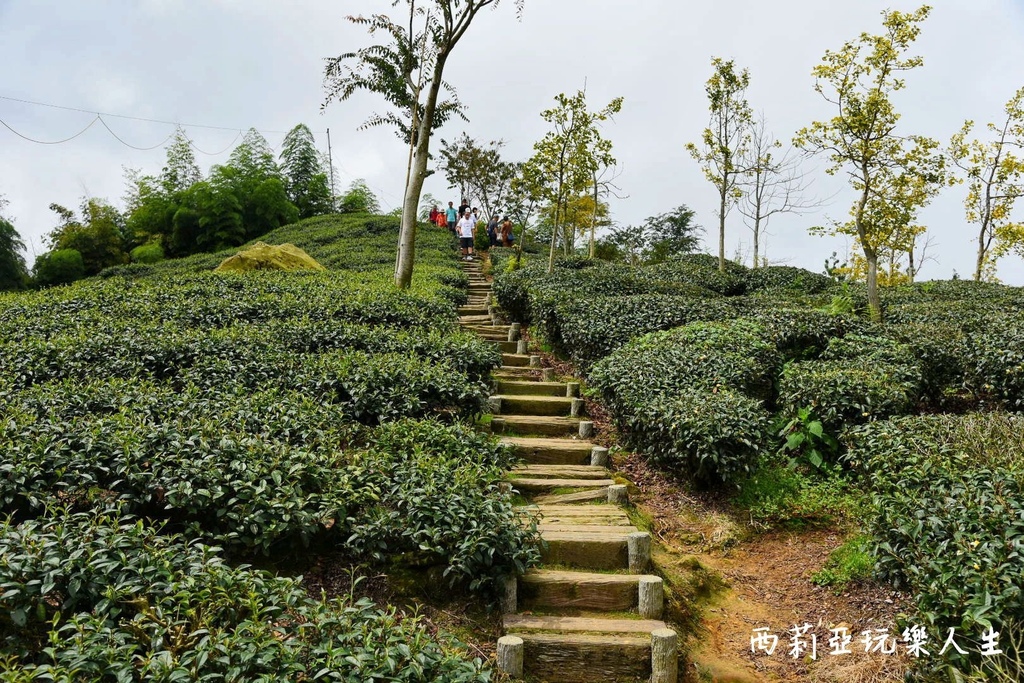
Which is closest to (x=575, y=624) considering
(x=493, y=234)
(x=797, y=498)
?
(x=797, y=498)

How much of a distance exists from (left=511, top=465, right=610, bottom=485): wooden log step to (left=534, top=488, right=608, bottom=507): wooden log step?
370 millimetres

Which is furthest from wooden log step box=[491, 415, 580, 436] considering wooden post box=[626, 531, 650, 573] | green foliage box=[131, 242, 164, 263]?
green foliage box=[131, 242, 164, 263]

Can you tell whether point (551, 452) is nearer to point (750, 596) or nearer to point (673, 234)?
point (750, 596)

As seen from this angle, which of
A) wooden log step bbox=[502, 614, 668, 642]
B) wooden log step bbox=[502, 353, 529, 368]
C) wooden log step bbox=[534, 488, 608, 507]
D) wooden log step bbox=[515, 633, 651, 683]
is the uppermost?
A: wooden log step bbox=[502, 353, 529, 368]

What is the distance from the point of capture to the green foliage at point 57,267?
2491cm

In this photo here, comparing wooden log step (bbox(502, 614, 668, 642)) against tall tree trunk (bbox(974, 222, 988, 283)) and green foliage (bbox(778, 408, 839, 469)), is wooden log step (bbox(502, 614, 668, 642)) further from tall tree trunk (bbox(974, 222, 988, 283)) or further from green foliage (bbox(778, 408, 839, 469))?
tall tree trunk (bbox(974, 222, 988, 283))

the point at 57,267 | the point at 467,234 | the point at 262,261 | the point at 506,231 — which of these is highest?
the point at 506,231

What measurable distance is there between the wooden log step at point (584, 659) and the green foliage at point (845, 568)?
6.56ft

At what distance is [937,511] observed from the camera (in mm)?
4238

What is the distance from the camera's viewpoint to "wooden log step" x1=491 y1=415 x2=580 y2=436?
313 inches

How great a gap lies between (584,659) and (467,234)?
64.9 ft

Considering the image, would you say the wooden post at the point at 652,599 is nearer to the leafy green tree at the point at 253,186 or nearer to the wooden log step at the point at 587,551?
the wooden log step at the point at 587,551

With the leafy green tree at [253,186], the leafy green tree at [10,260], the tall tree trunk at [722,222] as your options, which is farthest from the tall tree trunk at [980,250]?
the leafy green tree at [10,260]

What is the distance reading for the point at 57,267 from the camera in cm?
2508
